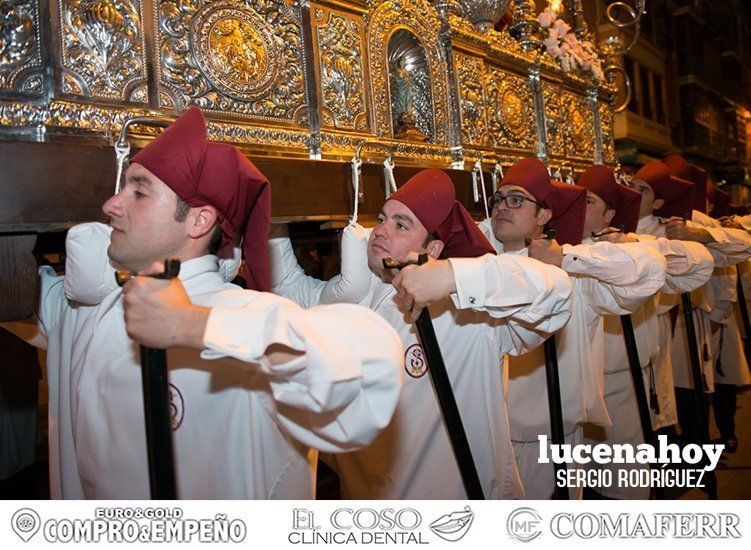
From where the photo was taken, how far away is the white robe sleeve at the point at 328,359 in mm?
1295

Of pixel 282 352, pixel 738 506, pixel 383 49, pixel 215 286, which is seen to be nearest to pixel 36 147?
pixel 215 286

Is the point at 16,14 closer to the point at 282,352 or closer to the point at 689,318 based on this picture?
the point at 282,352

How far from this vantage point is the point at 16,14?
185 centimetres

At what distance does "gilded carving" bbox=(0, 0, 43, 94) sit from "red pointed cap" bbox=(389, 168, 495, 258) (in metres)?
1.48

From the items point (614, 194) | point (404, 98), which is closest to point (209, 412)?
point (404, 98)

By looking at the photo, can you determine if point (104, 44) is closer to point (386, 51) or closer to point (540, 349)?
point (386, 51)

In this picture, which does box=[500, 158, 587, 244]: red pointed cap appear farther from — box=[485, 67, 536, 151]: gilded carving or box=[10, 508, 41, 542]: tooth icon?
box=[10, 508, 41, 542]: tooth icon

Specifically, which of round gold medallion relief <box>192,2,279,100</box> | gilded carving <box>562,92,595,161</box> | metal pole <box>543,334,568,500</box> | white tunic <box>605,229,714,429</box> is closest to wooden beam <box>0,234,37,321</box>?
round gold medallion relief <box>192,2,279,100</box>

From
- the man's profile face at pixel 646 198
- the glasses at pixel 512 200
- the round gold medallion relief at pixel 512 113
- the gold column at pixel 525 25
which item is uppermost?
the gold column at pixel 525 25

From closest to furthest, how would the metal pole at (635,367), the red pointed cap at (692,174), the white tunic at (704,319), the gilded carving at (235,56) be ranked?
1. the gilded carving at (235,56)
2. the metal pole at (635,367)
3. the white tunic at (704,319)
4. the red pointed cap at (692,174)

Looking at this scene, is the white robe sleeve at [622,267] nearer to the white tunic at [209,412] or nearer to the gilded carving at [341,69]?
the gilded carving at [341,69]

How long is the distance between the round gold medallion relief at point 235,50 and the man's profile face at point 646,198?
13.4ft

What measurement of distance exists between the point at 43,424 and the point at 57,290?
4434 mm

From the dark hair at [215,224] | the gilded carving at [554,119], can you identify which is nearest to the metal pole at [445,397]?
the dark hair at [215,224]
